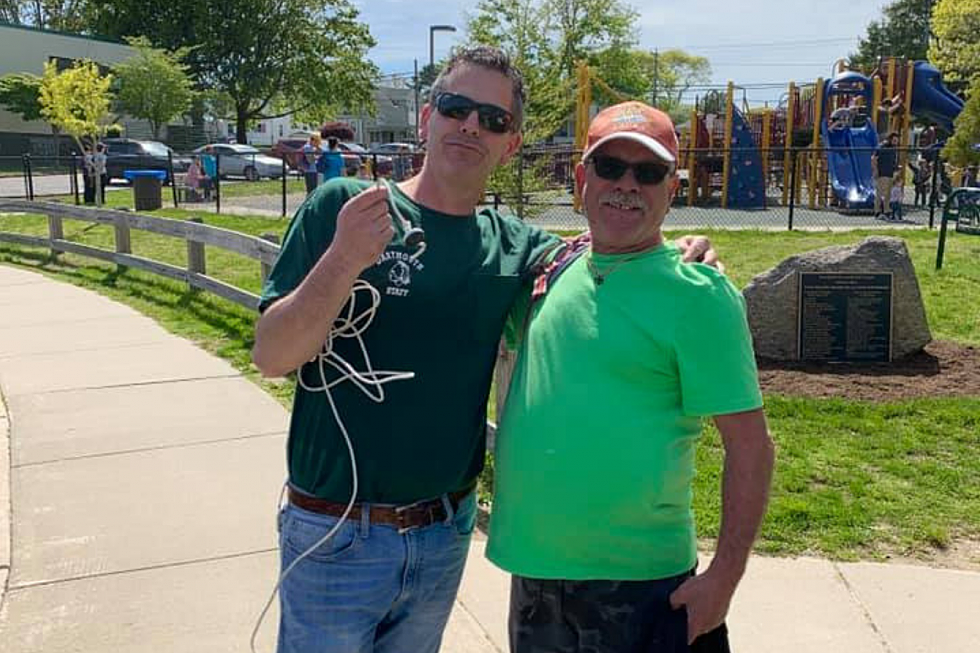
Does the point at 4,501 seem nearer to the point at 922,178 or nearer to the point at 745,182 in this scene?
the point at 745,182

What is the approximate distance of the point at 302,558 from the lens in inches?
80.7

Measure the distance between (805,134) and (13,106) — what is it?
36400mm

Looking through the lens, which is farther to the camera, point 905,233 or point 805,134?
point 805,134

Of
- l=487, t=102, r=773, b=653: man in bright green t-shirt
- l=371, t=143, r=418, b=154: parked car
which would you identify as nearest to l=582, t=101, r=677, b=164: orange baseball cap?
l=487, t=102, r=773, b=653: man in bright green t-shirt

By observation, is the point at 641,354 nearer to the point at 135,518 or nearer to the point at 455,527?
the point at 455,527

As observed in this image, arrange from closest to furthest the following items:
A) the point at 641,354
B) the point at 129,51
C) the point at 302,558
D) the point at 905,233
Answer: the point at 641,354 < the point at 302,558 < the point at 905,233 < the point at 129,51

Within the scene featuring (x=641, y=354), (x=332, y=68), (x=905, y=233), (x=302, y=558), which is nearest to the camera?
(x=641, y=354)

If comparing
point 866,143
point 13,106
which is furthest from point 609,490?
point 13,106

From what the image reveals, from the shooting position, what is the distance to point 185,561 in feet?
12.8

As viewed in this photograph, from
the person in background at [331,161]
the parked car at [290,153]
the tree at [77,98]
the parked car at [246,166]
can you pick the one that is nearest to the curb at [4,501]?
the person in background at [331,161]

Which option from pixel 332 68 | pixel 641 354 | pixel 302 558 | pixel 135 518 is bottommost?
pixel 135 518

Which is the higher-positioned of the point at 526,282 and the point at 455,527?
the point at 526,282

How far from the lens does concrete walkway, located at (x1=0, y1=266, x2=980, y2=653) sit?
3312 millimetres

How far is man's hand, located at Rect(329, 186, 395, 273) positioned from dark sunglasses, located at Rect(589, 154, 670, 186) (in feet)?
1.81
